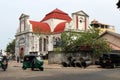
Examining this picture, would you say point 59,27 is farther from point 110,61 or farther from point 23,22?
point 110,61

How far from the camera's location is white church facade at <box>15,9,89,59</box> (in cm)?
7762

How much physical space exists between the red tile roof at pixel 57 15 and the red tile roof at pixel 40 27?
8.37 ft

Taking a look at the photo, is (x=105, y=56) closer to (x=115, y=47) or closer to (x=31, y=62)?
(x=31, y=62)

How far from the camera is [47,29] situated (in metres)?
79.2

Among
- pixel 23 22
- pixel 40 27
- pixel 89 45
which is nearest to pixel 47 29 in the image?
pixel 40 27

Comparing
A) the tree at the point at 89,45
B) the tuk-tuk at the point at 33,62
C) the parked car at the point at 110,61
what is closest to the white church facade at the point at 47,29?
the tree at the point at 89,45

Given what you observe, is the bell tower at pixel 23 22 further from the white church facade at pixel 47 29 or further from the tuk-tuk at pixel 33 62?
the tuk-tuk at pixel 33 62

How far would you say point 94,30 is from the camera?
59.6 m

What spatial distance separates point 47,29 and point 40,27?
218 centimetres

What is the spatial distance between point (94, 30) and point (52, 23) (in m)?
21.9

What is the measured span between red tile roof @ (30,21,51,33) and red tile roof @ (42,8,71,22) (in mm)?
2552

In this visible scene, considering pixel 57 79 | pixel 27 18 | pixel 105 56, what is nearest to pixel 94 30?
pixel 105 56

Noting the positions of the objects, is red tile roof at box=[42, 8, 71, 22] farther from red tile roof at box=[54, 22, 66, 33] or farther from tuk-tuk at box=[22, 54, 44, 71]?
tuk-tuk at box=[22, 54, 44, 71]

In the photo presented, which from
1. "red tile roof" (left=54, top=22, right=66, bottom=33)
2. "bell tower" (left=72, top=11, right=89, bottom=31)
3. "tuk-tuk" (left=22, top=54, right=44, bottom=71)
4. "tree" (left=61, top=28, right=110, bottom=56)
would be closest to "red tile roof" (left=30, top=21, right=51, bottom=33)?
"red tile roof" (left=54, top=22, right=66, bottom=33)
